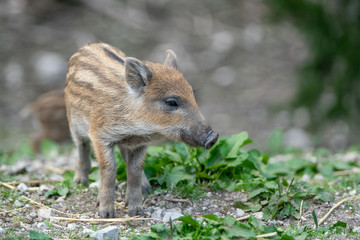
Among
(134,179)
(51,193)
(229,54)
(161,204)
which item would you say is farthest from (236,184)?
(229,54)

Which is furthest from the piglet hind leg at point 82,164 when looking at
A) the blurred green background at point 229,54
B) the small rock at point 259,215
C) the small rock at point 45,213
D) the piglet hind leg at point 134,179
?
the blurred green background at point 229,54

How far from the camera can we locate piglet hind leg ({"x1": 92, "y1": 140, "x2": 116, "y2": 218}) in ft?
15.8

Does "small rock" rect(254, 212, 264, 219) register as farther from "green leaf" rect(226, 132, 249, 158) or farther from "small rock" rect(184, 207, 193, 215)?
"green leaf" rect(226, 132, 249, 158)

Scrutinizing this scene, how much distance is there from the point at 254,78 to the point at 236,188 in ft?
25.7

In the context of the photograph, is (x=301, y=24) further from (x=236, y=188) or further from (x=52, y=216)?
(x=52, y=216)

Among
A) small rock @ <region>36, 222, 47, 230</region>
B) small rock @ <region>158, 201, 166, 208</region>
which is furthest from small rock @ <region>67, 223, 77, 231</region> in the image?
small rock @ <region>158, 201, 166, 208</region>

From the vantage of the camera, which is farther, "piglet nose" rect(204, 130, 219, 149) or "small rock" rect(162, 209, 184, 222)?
"small rock" rect(162, 209, 184, 222)

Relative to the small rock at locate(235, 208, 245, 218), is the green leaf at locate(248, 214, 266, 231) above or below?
above

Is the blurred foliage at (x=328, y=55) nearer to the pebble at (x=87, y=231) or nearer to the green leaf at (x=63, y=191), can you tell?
the green leaf at (x=63, y=191)

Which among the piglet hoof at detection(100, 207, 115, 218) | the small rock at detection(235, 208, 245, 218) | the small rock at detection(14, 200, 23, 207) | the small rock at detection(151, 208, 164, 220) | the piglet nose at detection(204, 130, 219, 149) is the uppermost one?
the piglet nose at detection(204, 130, 219, 149)

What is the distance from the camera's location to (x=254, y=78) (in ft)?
42.0

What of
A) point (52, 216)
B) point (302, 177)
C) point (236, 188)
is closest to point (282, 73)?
point (302, 177)

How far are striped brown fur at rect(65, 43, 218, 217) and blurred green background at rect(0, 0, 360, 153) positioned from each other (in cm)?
346

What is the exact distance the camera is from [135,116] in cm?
487
